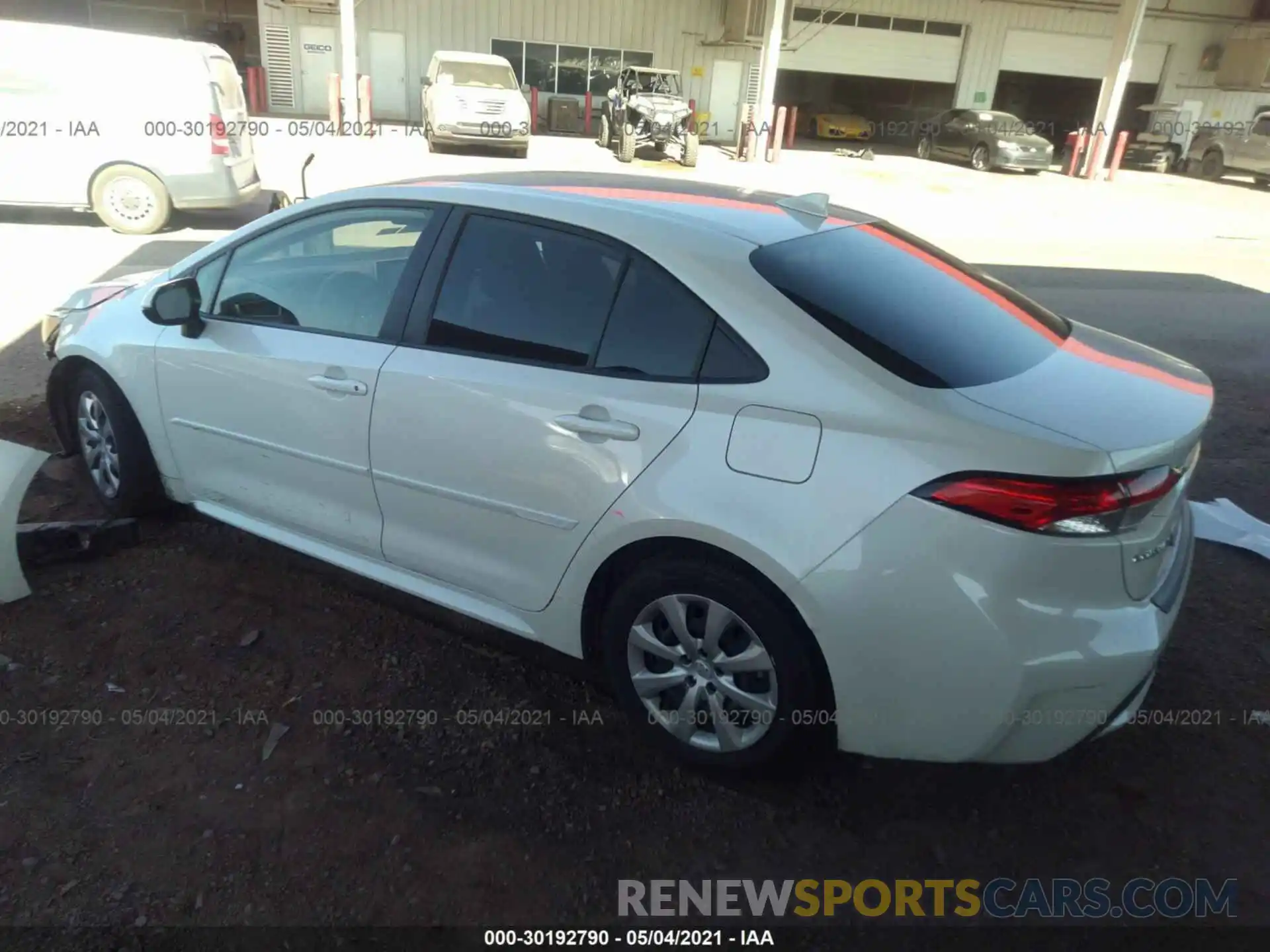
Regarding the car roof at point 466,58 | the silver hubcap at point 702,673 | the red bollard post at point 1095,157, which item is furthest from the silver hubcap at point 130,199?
the red bollard post at point 1095,157

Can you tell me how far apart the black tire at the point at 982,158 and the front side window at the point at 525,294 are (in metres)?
25.7

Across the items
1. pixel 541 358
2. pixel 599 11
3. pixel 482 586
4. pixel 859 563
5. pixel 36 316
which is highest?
pixel 599 11

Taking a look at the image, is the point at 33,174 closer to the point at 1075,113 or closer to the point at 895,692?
the point at 895,692

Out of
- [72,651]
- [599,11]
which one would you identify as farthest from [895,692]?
[599,11]

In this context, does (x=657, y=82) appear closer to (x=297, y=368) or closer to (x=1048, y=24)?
(x=1048, y=24)

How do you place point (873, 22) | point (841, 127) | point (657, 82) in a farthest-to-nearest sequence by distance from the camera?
1. point (841, 127)
2. point (873, 22)
3. point (657, 82)

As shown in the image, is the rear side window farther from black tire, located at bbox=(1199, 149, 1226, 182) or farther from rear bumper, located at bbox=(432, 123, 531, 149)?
black tire, located at bbox=(1199, 149, 1226, 182)

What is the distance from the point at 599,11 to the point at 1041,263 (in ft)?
67.0

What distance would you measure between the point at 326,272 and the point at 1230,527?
13.8 ft

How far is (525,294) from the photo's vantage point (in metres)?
2.92

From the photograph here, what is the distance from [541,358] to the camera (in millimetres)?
2811

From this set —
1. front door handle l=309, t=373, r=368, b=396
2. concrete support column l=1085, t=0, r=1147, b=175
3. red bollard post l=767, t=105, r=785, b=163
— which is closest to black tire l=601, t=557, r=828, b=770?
front door handle l=309, t=373, r=368, b=396

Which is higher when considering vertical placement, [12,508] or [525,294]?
[525,294]

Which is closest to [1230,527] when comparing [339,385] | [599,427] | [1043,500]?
[1043,500]
